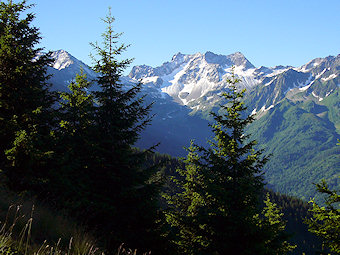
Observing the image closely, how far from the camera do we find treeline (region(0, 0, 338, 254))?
39.1ft

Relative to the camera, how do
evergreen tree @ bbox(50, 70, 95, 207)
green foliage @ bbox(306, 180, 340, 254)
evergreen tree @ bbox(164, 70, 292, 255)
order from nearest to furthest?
green foliage @ bbox(306, 180, 340, 254) < evergreen tree @ bbox(50, 70, 95, 207) < evergreen tree @ bbox(164, 70, 292, 255)

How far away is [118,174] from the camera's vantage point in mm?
13523

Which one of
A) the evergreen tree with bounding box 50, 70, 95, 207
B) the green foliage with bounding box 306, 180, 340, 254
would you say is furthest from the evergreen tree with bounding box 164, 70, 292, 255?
the evergreen tree with bounding box 50, 70, 95, 207

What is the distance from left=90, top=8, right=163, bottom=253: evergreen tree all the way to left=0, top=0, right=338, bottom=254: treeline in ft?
0.16

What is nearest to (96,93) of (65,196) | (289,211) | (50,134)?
(50,134)

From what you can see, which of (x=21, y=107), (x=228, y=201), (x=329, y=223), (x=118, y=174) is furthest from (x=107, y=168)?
(x=329, y=223)

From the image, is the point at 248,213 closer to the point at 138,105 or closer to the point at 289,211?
the point at 138,105

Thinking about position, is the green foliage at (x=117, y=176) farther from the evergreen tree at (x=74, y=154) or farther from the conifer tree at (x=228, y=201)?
the conifer tree at (x=228, y=201)

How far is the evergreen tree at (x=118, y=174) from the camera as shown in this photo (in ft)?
41.1

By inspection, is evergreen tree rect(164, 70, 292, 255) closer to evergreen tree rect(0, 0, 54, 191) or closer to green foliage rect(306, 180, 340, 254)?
green foliage rect(306, 180, 340, 254)

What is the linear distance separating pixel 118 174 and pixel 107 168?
643mm

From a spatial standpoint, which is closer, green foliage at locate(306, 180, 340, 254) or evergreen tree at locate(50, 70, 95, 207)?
green foliage at locate(306, 180, 340, 254)

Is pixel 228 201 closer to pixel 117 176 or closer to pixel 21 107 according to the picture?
pixel 117 176

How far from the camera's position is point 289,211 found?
164 metres
